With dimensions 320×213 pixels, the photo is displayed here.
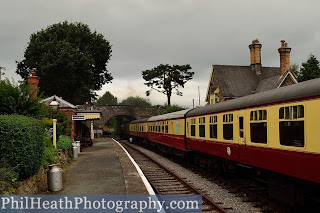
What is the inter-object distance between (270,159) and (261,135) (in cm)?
74

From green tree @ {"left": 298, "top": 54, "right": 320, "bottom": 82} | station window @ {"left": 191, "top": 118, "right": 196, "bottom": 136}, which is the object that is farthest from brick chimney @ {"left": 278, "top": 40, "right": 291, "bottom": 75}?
station window @ {"left": 191, "top": 118, "right": 196, "bottom": 136}

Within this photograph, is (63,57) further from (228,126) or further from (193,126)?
(228,126)

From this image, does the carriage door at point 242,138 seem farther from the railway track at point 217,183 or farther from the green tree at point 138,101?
the green tree at point 138,101

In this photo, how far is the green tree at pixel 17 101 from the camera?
10875 mm

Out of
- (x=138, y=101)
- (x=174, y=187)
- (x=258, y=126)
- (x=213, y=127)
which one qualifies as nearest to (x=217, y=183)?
(x=174, y=187)

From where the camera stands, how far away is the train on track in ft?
19.6

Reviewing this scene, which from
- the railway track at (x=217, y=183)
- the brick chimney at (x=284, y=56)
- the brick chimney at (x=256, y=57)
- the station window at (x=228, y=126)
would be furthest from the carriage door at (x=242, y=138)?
the brick chimney at (x=256, y=57)

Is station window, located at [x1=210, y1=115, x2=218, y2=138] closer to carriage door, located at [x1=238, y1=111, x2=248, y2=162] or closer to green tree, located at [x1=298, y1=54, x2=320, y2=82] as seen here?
carriage door, located at [x1=238, y1=111, x2=248, y2=162]

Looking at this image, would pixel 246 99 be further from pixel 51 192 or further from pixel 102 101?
pixel 102 101

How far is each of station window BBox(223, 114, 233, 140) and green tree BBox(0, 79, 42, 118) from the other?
742cm

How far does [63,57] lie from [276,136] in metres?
31.1

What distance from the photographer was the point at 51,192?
8.56 metres

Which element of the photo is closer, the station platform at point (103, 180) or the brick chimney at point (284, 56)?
the station platform at point (103, 180)

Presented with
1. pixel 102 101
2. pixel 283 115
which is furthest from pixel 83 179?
pixel 102 101
